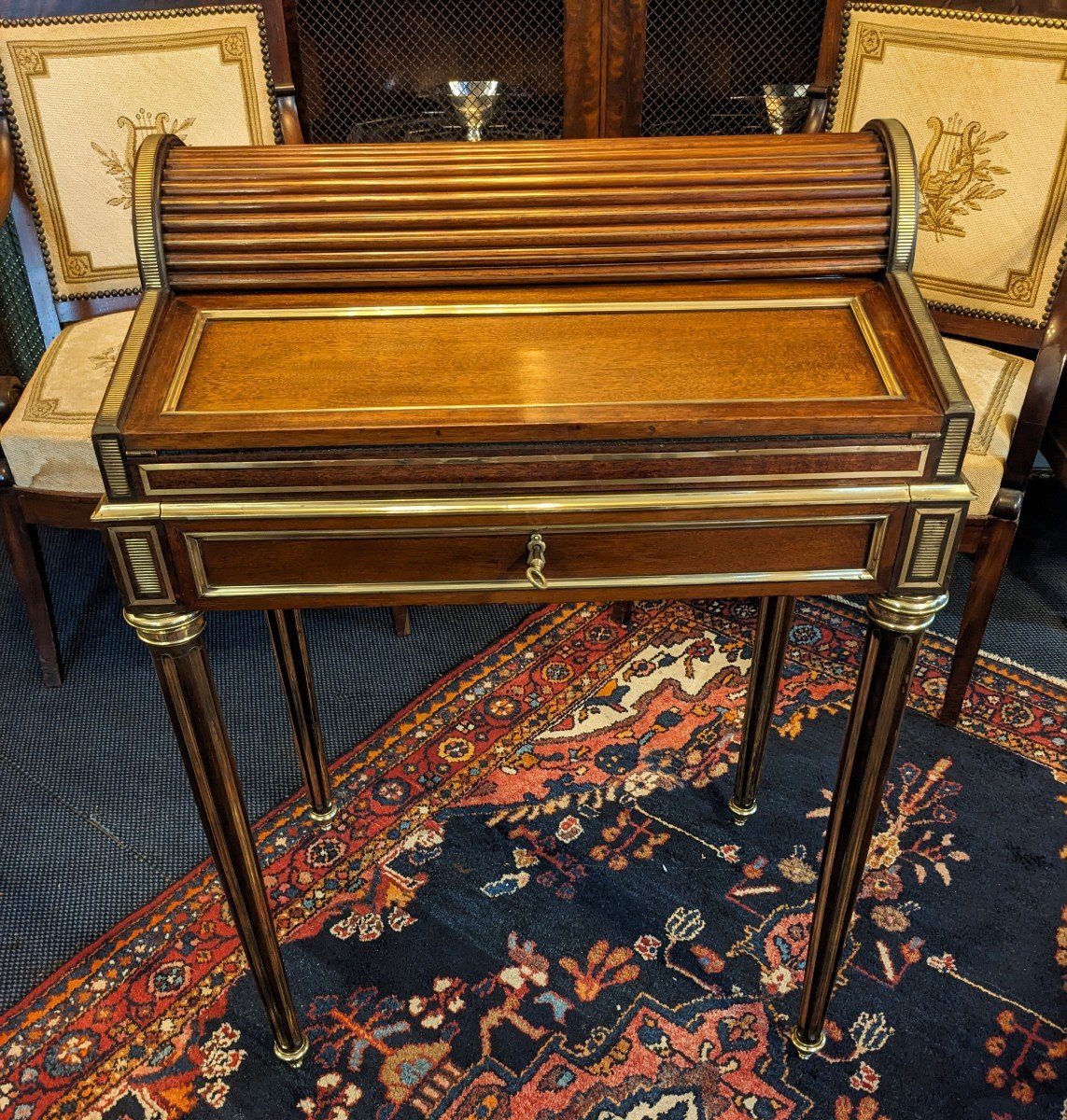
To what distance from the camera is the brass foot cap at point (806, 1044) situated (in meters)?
1.53

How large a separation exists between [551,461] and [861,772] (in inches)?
21.1

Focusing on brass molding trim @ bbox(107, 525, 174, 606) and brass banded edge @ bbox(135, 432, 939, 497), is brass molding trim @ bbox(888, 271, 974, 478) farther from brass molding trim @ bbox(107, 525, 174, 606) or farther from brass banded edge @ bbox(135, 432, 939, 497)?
brass molding trim @ bbox(107, 525, 174, 606)

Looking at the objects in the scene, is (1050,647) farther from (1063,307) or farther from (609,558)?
(609,558)

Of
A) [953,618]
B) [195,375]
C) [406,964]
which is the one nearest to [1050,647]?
[953,618]

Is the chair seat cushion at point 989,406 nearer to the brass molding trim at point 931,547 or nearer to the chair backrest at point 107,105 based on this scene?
the brass molding trim at point 931,547

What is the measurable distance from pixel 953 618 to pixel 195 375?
5.87 ft

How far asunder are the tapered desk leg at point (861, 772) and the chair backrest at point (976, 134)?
3.25ft

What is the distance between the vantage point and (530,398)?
109 centimetres

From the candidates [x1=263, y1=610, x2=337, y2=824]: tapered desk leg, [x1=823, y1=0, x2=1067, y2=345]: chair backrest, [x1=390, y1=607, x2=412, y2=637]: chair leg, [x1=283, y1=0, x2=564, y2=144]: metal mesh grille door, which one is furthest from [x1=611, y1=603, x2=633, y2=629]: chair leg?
[x1=283, y1=0, x2=564, y2=144]: metal mesh grille door

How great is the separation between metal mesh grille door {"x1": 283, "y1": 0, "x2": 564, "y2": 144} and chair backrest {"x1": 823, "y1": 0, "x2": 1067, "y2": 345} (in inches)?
24.6

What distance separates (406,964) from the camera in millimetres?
1663

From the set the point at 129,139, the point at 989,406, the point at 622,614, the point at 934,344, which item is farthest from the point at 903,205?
the point at 129,139

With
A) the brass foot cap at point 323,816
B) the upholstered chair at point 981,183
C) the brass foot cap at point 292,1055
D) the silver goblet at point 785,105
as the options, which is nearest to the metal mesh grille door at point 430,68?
the silver goblet at point 785,105

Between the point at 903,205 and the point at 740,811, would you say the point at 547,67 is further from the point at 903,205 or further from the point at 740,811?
the point at 740,811
